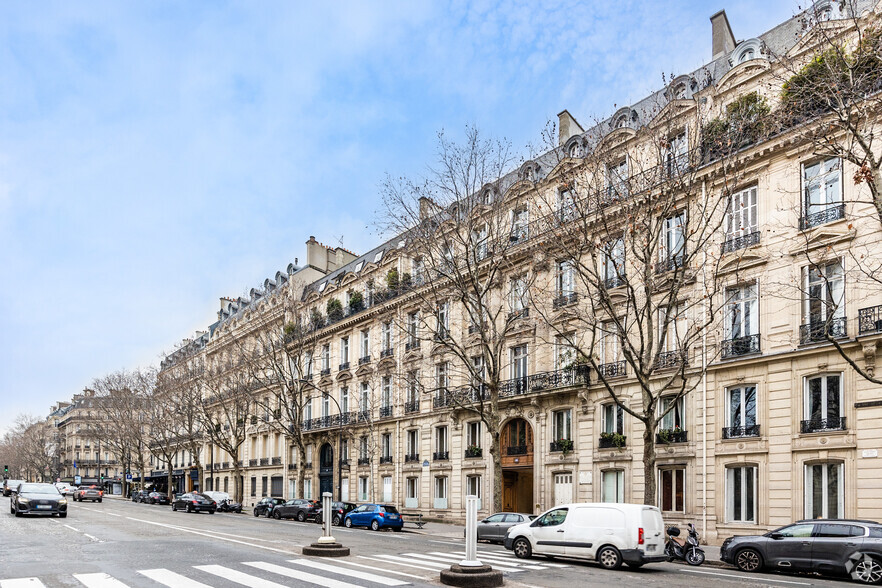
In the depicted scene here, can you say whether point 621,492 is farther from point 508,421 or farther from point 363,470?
point 363,470

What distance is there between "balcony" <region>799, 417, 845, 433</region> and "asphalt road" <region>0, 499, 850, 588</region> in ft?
22.2

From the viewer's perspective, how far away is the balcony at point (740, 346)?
24.9 meters

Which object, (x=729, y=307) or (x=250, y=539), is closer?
(x=250, y=539)

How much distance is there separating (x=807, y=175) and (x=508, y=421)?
16.8 m

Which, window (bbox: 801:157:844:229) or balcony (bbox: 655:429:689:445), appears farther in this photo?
balcony (bbox: 655:429:689:445)

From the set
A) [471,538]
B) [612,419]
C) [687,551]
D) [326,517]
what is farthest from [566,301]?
[471,538]

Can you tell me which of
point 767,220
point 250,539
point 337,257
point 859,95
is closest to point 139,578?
point 250,539

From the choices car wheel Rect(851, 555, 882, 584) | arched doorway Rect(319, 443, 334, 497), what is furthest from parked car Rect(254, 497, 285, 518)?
car wheel Rect(851, 555, 882, 584)

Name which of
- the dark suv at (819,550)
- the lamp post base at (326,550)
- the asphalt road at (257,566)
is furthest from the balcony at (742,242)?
the lamp post base at (326,550)

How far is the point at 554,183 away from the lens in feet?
106

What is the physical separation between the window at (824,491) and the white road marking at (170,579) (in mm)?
17991

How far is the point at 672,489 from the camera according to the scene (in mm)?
27031

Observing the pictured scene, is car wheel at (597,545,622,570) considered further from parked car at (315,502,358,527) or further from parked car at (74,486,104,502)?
parked car at (74,486,104,502)

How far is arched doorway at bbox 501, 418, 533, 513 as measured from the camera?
34.0 meters
